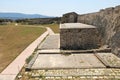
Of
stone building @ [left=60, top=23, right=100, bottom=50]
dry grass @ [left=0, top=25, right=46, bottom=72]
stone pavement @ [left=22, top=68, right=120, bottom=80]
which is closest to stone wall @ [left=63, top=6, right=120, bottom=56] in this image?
stone building @ [left=60, top=23, right=100, bottom=50]

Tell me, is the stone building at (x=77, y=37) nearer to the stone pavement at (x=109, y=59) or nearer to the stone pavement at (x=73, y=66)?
the stone pavement at (x=73, y=66)

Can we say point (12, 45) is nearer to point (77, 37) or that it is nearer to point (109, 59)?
point (77, 37)

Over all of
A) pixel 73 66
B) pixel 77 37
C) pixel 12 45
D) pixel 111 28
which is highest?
pixel 111 28

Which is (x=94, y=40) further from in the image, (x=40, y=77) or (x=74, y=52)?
(x=40, y=77)

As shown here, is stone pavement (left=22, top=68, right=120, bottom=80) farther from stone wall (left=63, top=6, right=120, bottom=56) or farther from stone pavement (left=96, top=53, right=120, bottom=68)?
stone wall (left=63, top=6, right=120, bottom=56)

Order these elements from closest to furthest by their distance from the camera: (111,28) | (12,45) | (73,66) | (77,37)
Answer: (73,66)
(111,28)
(77,37)
(12,45)

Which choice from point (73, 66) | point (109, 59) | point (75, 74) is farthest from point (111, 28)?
point (75, 74)

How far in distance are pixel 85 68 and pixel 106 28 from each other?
4073 millimetres

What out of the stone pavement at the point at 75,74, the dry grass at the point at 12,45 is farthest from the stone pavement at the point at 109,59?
the dry grass at the point at 12,45

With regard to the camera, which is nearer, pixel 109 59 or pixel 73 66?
pixel 73 66

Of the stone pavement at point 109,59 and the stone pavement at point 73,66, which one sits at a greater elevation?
the stone pavement at point 109,59

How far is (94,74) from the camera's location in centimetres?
712

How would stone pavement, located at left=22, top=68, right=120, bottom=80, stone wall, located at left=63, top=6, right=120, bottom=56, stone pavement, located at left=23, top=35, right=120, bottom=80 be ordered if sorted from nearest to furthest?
stone pavement, located at left=22, top=68, right=120, bottom=80 → stone pavement, located at left=23, top=35, right=120, bottom=80 → stone wall, located at left=63, top=6, right=120, bottom=56

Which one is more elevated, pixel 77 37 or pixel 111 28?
pixel 111 28
